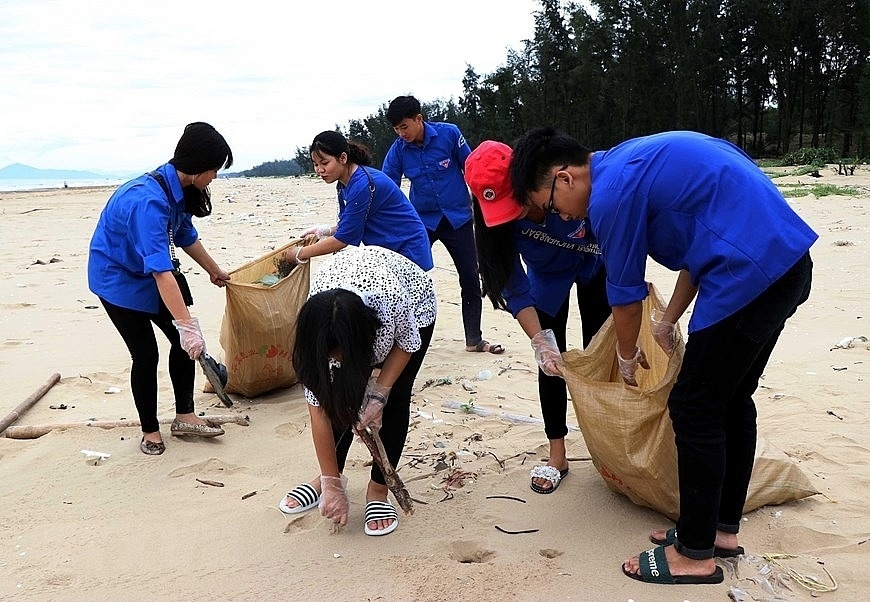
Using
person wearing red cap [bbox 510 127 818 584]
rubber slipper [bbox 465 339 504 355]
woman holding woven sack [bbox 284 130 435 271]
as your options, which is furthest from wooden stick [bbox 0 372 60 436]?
Result: person wearing red cap [bbox 510 127 818 584]

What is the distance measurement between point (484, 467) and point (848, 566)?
4.10 ft

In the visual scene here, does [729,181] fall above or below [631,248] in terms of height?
above

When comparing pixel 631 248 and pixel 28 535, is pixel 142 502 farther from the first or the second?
pixel 631 248

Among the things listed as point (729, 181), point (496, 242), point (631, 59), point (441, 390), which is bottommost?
point (441, 390)

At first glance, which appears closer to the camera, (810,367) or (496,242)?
(496,242)

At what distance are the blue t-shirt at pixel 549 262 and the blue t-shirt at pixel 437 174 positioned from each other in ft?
6.26

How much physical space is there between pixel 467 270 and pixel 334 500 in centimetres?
241

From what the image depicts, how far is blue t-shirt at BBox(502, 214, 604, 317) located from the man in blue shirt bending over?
1881 mm

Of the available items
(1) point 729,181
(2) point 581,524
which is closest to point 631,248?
(1) point 729,181

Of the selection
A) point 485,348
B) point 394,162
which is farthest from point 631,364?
point 394,162

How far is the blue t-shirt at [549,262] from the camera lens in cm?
232

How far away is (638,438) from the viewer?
2.14 metres

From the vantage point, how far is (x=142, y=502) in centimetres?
265

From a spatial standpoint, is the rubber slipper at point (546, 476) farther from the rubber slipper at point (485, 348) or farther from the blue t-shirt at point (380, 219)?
the rubber slipper at point (485, 348)
